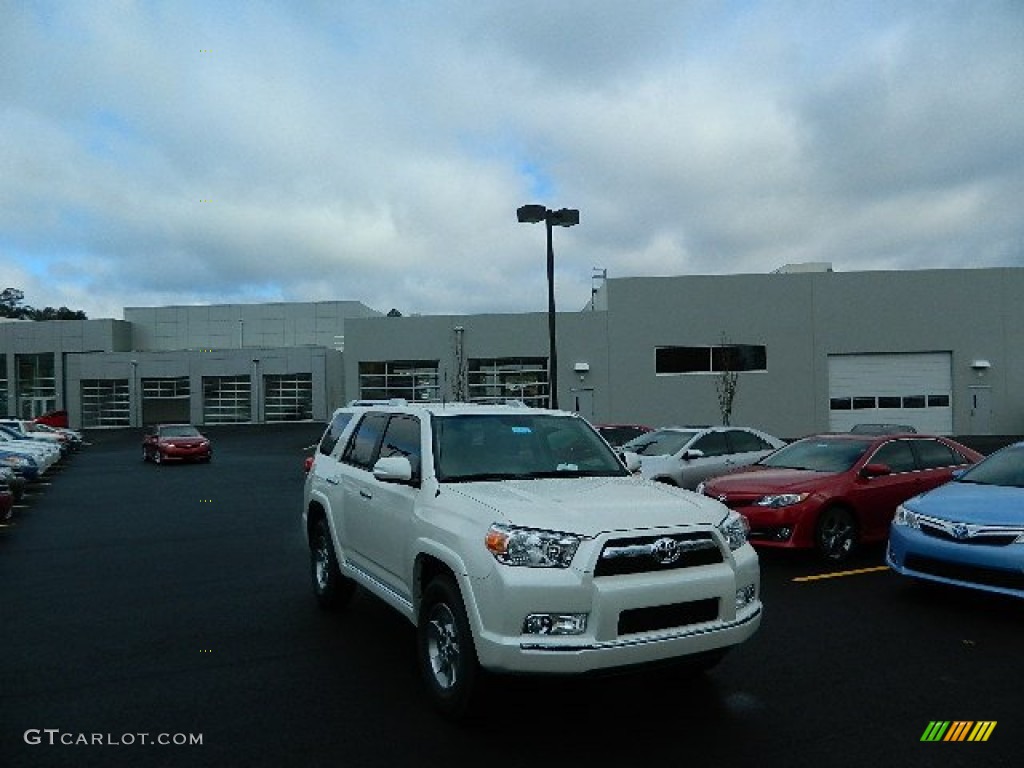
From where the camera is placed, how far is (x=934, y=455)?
10148 millimetres

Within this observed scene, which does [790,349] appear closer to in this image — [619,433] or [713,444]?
[619,433]

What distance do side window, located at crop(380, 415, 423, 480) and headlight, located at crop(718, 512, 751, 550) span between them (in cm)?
199

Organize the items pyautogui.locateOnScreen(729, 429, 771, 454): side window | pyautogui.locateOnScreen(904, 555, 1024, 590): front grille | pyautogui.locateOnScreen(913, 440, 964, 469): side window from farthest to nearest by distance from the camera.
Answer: pyautogui.locateOnScreen(729, 429, 771, 454): side window → pyautogui.locateOnScreen(913, 440, 964, 469): side window → pyautogui.locateOnScreen(904, 555, 1024, 590): front grille

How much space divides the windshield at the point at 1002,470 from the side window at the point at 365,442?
5.77 m

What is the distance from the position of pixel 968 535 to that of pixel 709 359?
2811cm

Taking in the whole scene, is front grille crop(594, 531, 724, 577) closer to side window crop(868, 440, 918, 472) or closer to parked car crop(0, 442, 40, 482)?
side window crop(868, 440, 918, 472)

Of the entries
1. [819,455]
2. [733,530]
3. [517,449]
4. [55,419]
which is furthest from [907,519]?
[55,419]

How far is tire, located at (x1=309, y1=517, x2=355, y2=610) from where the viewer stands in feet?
22.5

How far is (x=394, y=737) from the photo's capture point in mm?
4352

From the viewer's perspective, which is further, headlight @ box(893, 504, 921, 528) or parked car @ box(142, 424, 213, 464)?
parked car @ box(142, 424, 213, 464)

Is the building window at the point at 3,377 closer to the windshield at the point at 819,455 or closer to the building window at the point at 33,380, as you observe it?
the building window at the point at 33,380

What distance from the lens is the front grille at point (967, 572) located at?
6.19 m

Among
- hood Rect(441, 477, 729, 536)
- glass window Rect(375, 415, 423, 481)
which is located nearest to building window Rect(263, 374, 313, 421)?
glass window Rect(375, 415, 423, 481)

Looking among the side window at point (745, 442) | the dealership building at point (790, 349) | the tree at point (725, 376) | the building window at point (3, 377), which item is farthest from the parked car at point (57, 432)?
the side window at point (745, 442)
